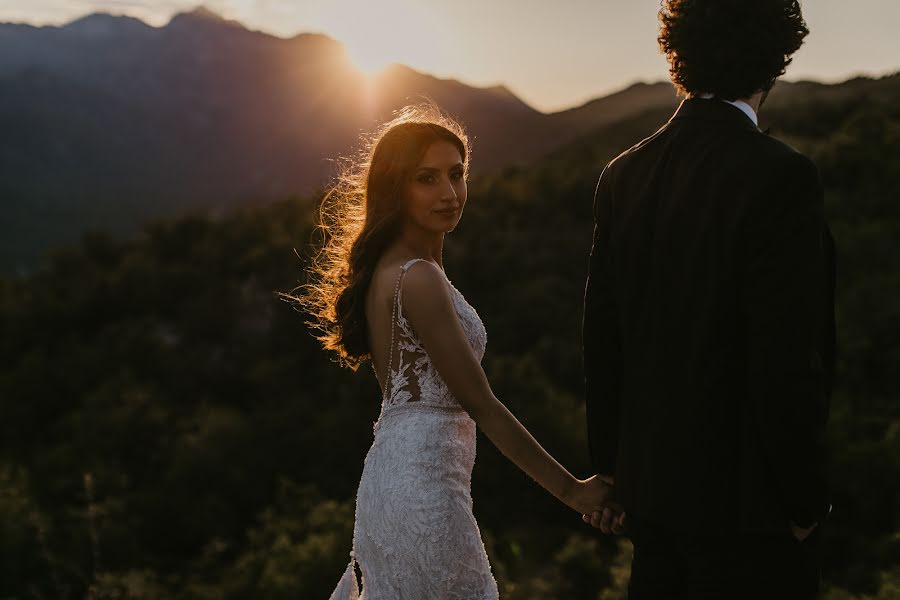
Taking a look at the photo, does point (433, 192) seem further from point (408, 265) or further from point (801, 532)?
point (801, 532)

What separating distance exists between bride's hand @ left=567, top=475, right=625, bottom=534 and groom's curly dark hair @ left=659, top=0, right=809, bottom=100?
3.64ft

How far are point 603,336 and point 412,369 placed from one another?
59 cm

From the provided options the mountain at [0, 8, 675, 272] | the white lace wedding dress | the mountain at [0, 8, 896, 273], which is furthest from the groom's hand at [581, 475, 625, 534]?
the mountain at [0, 8, 675, 272]

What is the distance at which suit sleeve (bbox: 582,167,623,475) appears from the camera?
217 centimetres

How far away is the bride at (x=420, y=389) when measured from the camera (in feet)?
7.54

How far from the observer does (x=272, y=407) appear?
10.0 m

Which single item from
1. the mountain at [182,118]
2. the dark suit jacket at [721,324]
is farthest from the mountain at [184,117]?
the dark suit jacket at [721,324]

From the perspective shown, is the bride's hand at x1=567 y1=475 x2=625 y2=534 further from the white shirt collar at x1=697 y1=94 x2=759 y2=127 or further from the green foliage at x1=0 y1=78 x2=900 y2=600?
the green foliage at x1=0 y1=78 x2=900 y2=600

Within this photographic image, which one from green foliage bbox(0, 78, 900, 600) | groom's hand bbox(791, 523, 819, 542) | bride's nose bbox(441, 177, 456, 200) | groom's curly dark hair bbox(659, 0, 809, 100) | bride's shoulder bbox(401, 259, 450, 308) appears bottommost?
green foliage bbox(0, 78, 900, 600)

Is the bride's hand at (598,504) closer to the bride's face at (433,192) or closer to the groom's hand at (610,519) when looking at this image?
the groom's hand at (610,519)

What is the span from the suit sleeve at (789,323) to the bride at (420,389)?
0.64m

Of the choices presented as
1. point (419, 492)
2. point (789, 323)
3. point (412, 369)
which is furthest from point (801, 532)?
point (412, 369)

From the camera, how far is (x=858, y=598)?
467 centimetres

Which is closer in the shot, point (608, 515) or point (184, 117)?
point (608, 515)
